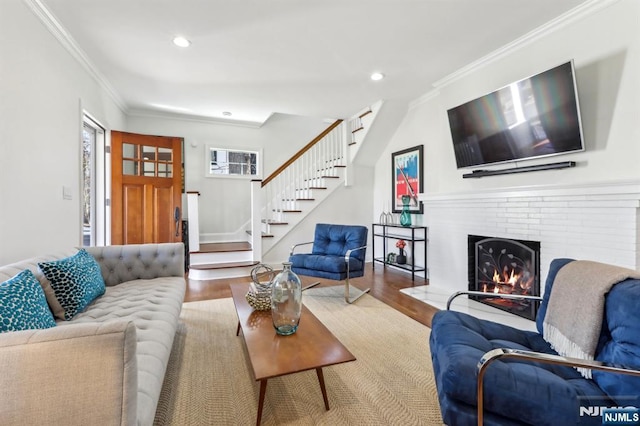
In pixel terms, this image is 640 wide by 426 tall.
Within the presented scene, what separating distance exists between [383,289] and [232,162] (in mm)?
3936

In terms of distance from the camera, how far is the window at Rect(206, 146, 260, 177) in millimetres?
5758

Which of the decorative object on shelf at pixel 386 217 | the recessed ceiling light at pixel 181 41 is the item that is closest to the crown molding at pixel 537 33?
the decorative object on shelf at pixel 386 217

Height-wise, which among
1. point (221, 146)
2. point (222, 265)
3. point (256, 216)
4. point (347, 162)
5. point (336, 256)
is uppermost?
point (221, 146)

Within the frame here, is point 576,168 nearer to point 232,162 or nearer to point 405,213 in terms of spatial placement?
point 405,213

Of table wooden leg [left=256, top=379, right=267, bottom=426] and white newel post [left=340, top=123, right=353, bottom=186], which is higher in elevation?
white newel post [left=340, top=123, right=353, bottom=186]

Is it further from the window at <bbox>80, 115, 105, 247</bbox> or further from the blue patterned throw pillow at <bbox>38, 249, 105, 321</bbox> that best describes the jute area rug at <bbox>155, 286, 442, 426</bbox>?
the window at <bbox>80, 115, 105, 247</bbox>

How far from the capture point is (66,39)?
9.07 ft

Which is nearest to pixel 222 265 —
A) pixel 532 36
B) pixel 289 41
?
pixel 289 41

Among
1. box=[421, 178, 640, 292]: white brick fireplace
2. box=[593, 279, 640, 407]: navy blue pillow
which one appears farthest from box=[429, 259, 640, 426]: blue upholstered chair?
box=[421, 178, 640, 292]: white brick fireplace

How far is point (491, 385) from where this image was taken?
3.52 feet

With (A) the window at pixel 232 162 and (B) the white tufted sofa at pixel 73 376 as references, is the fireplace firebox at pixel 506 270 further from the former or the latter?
(A) the window at pixel 232 162

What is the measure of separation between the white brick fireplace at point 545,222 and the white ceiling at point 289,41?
5.02 feet

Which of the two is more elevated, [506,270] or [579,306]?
[579,306]

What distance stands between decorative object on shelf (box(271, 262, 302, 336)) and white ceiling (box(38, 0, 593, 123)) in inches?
85.1
